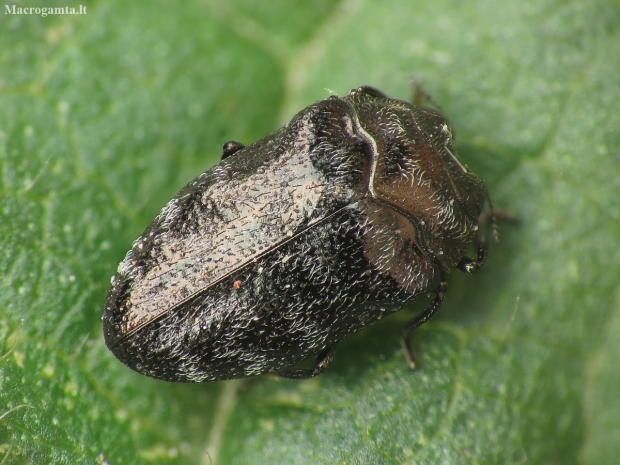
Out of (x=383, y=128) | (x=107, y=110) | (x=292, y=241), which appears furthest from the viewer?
(x=107, y=110)

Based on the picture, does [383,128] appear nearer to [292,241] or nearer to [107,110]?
→ [292,241]

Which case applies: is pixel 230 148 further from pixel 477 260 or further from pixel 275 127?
pixel 477 260

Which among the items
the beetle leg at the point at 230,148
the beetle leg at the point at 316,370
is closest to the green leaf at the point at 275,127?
the beetle leg at the point at 316,370

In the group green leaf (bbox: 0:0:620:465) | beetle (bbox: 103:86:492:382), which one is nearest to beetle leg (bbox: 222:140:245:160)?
beetle (bbox: 103:86:492:382)

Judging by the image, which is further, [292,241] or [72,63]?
[72,63]

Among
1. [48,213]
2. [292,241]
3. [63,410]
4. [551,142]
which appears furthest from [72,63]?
[551,142]

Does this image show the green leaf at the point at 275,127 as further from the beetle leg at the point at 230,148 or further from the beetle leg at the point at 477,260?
the beetle leg at the point at 230,148
